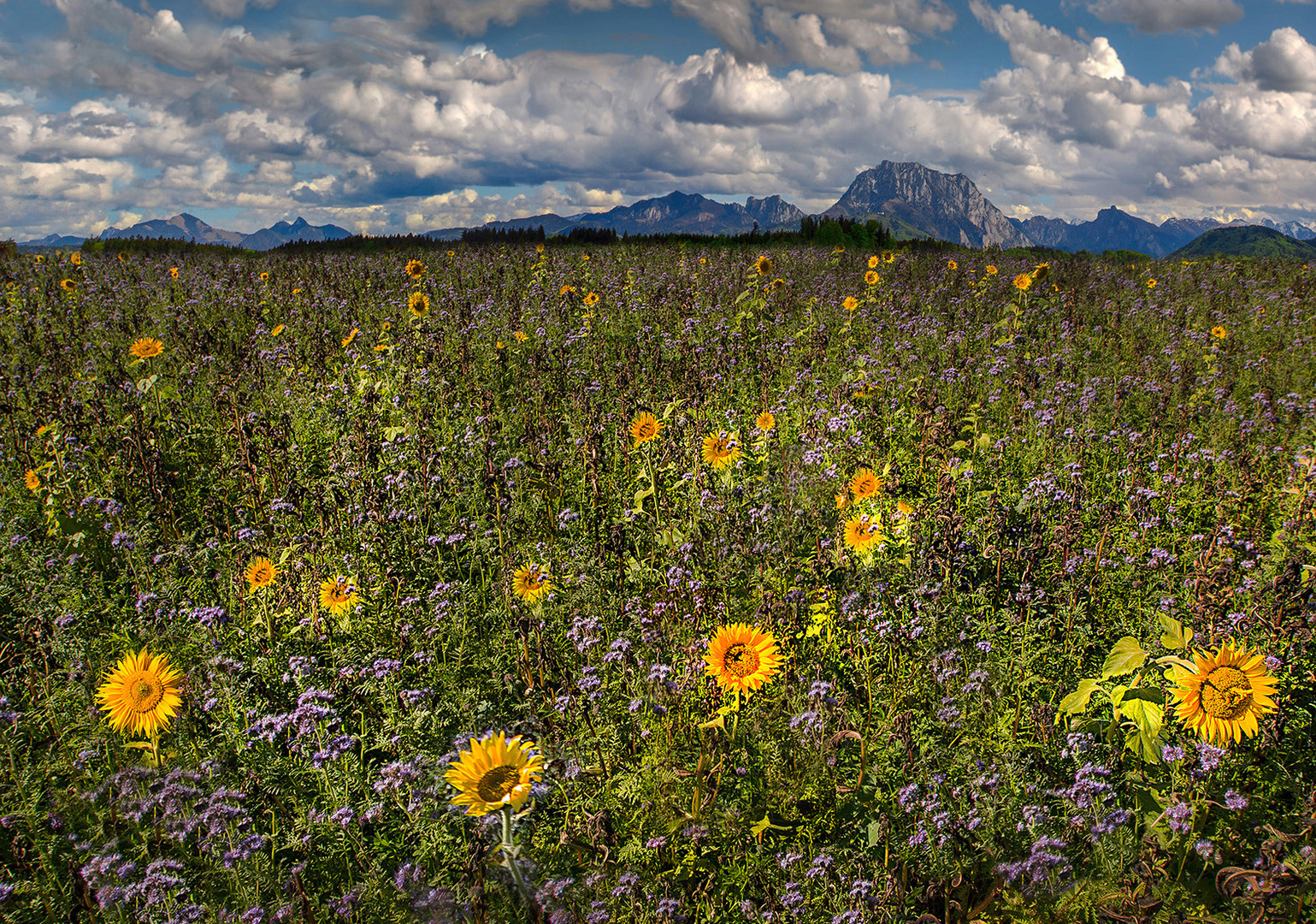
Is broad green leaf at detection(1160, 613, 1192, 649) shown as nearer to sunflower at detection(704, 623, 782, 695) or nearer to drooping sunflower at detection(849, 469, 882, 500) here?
sunflower at detection(704, 623, 782, 695)

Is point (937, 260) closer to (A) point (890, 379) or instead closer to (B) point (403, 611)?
(A) point (890, 379)

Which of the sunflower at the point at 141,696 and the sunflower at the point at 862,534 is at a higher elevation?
the sunflower at the point at 862,534

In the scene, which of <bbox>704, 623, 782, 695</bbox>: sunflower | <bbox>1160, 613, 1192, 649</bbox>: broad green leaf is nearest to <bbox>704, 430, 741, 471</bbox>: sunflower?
<bbox>704, 623, 782, 695</bbox>: sunflower

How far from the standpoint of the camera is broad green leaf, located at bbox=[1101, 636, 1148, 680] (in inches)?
82.9

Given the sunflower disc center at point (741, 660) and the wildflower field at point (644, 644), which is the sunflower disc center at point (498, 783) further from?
the sunflower disc center at point (741, 660)

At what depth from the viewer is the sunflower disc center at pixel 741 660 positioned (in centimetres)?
285

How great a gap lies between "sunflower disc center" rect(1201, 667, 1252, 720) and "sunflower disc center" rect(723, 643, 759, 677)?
1.72 metres

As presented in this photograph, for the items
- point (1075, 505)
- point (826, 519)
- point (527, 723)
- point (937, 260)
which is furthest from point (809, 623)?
point (937, 260)

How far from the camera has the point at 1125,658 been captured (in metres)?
2.14

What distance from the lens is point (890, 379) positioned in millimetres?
7129

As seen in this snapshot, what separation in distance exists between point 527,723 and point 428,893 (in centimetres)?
88

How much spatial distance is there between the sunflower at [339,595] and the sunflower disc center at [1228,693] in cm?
403

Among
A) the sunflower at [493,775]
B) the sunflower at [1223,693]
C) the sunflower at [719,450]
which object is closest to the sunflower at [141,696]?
the sunflower at [493,775]

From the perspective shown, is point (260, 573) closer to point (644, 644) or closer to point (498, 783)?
point (644, 644)
